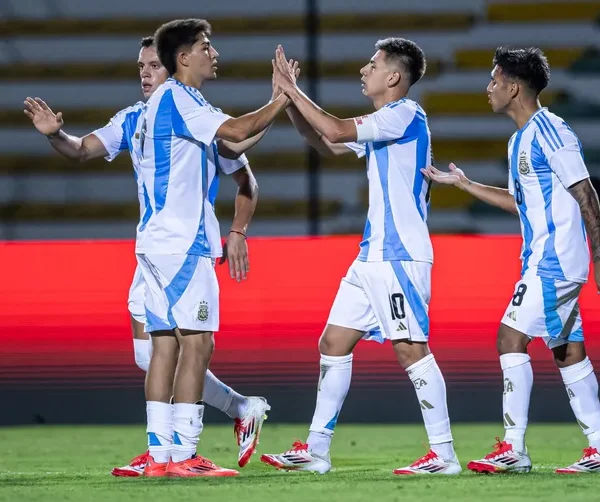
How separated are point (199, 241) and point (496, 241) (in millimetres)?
2477

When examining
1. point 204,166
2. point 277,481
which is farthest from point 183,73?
point 277,481

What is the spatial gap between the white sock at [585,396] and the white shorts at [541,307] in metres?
0.20

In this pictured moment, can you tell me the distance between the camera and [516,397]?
4.43 m

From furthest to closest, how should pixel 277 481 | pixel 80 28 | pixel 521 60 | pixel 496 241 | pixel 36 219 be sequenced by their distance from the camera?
pixel 80 28 < pixel 36 219 < pixel 496 241 < pixel 521 60 < pixel 277 481

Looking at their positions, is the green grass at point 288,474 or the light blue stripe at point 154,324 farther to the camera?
the light blue stripe at point 154,324

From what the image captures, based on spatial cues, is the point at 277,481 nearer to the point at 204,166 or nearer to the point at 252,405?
the point at 252,405

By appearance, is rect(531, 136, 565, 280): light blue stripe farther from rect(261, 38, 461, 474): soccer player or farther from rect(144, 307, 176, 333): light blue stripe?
rect(144, 307, 176, 333): light blue stripe

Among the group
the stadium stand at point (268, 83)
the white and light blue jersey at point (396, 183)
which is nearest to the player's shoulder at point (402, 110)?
the white and light blue jersey at point (396, 183)

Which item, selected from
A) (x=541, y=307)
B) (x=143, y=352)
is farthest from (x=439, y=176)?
(x=143, y=352)

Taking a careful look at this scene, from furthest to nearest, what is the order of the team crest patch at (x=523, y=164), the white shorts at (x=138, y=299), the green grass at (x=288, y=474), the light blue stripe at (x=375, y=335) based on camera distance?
the white shorts at (x=138, y=299) → the light blue stripe at (x=375, y=335) → the team crest patch at (x=523, y=164) → the green grass at (x=288, y=474)

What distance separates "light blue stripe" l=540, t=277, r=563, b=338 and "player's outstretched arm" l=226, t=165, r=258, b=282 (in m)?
1.11

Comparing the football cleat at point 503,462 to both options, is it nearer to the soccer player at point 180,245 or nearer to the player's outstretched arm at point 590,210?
the player's outstretched arm at point 590,210

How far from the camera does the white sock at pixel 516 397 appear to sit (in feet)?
14.4

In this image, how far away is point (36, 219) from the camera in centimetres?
961
